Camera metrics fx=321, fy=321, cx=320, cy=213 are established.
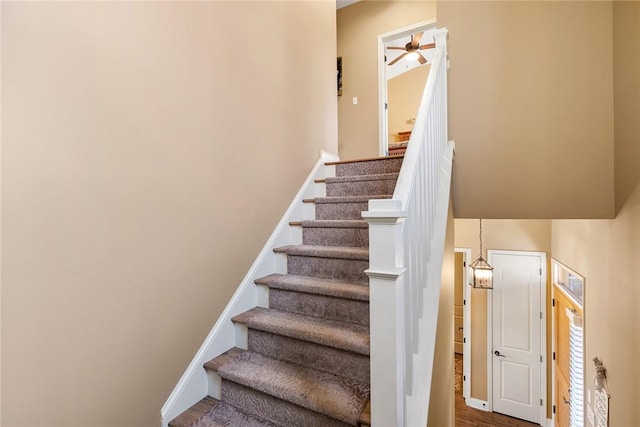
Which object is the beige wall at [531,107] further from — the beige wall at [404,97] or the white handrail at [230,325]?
the beige wall at [404,97]

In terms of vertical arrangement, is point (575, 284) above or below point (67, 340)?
below

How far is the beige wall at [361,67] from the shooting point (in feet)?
13.9

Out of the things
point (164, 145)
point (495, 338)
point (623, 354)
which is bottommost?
point (495, 338)

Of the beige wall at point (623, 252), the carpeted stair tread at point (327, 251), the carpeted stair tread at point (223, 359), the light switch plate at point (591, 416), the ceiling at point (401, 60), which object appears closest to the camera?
the carpeted stair tread at point (223, 359)

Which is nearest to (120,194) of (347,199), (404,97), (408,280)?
(408,280)

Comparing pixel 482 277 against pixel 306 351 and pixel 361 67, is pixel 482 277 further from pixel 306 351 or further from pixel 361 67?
pixel 306 351

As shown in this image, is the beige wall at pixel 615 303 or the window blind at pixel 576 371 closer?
the beige wall at pixel 615 303

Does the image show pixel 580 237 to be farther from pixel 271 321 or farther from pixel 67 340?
pixel 67 340

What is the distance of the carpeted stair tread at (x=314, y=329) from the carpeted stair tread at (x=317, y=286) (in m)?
0.15

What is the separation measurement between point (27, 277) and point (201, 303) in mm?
784

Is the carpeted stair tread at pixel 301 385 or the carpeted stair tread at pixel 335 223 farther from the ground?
the carpeted stair tread at pixel 335 223

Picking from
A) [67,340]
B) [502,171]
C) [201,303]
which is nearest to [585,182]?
[502,171]

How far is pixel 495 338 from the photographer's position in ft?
16.1

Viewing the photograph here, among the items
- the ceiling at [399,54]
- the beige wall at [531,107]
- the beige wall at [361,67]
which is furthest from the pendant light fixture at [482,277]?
the ceiling at [399,54]
